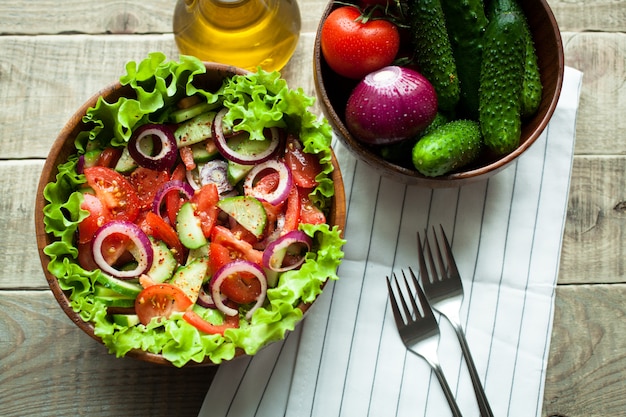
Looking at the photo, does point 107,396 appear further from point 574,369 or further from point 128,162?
point 574,369

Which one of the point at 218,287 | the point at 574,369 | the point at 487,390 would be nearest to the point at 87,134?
the point at 218,287

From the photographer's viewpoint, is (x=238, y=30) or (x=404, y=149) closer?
(x=404, y=149)

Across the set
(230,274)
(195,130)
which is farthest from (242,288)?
(195,130)

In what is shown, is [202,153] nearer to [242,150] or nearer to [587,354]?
[242,150]

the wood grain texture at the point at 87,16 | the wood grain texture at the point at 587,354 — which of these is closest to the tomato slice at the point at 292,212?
the wood grain texture at the point at 87,16

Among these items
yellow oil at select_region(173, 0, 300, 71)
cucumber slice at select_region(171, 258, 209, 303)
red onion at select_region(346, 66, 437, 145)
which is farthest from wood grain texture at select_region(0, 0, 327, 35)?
cucumber slice at select_region(171, 258, 209, 303)

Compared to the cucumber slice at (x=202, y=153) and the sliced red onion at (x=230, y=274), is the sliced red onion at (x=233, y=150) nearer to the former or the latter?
the cucumber slice at (x=202, y=153)
